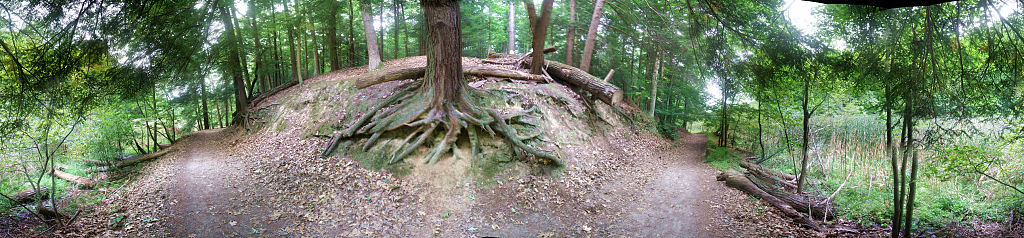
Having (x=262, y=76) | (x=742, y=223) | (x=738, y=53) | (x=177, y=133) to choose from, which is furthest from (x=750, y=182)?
(x=177, y=133)

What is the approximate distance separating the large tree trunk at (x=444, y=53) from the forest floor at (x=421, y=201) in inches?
45.5

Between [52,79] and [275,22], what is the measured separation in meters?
8.49

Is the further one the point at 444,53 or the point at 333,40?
the point at 333,40

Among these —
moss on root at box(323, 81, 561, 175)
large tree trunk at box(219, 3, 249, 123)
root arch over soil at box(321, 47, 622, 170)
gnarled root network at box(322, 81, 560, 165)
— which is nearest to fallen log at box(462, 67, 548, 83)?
root arch over soil at box(321, 47, 622, 170)

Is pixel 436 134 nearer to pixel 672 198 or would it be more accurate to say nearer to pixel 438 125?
pixel 438 125

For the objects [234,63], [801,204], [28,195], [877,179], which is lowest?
[801,204]

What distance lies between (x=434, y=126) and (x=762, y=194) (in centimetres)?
526

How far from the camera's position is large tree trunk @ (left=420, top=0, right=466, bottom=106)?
6277 mm

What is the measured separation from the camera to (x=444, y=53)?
257 inches

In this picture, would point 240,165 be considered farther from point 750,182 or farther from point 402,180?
point 750,182

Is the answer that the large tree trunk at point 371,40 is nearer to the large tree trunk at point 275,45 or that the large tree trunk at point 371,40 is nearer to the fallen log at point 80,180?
the large tree trunk at point 275,45

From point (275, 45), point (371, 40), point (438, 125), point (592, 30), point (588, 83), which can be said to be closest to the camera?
point (438, 125)

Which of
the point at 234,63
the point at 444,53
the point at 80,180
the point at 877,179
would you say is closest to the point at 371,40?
the point at 234,63

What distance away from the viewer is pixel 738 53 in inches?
183
